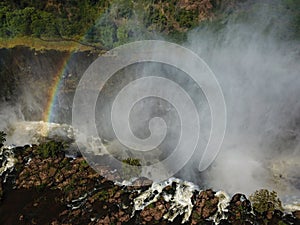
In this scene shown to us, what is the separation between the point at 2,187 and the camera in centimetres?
1964

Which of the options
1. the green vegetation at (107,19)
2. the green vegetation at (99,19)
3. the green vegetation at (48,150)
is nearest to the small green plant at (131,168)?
the green vegetation at (48,150)

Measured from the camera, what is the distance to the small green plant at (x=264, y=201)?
16344mm

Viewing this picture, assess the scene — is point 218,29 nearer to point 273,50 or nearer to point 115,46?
point 273,50

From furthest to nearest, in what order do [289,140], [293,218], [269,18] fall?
[269,18] → [289,140] → [293,218]

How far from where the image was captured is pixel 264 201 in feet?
53.7

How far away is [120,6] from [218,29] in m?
11.1

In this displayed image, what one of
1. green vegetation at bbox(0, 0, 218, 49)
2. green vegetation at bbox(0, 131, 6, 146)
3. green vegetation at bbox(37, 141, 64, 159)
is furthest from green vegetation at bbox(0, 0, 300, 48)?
green vegetation at bbox(37, 141, 64, 159)

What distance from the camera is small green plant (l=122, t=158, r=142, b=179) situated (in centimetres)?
1997

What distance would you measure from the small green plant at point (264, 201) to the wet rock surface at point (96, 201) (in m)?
0.28

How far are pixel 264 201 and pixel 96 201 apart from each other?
27.9 feet

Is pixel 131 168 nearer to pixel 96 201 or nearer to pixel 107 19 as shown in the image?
pixel 96 201

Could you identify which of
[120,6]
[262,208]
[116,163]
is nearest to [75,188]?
[116,163]

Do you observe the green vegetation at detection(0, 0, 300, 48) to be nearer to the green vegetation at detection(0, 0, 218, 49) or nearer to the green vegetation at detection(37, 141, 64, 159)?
the green vegetation at detection(0, 0, 218, 49)

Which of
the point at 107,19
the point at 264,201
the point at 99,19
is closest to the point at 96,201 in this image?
the point at 264,201
